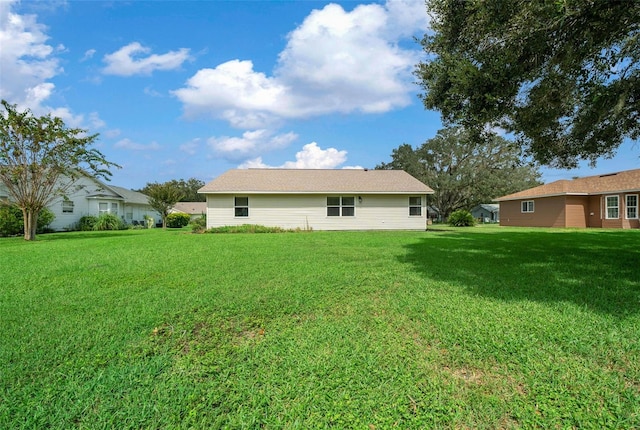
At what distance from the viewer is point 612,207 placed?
22.4 m

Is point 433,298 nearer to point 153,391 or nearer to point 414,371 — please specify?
point 414,371

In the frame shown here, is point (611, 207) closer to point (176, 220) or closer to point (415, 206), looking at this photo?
point (415, 206)

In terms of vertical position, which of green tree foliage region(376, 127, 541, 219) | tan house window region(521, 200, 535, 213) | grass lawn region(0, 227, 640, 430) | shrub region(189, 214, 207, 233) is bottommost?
grass lawn region(0, 227, 640, 430)

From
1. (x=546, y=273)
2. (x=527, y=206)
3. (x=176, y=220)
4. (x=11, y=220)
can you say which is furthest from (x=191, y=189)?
(x=546, y=273)

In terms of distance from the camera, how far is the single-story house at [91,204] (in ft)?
77.9

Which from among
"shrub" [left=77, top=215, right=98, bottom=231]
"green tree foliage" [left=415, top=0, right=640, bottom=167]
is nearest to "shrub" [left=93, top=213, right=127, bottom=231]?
"shrub" [left=77, top=215, right=98, bottom=231]

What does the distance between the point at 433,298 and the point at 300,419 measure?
9.63 feet

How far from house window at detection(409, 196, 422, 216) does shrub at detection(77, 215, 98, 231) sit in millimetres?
22494

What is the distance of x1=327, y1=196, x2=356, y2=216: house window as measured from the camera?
20.0 meters

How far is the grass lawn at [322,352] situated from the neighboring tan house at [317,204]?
13.4 metres

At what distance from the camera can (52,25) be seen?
10484 millimetres

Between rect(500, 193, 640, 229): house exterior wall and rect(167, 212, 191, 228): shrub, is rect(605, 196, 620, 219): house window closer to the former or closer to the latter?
rect(500, 193, 640, 229): house exterior wall

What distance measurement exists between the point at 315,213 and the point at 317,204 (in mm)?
536

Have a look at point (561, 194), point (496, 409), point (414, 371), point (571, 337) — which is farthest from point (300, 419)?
point (561, 194)
